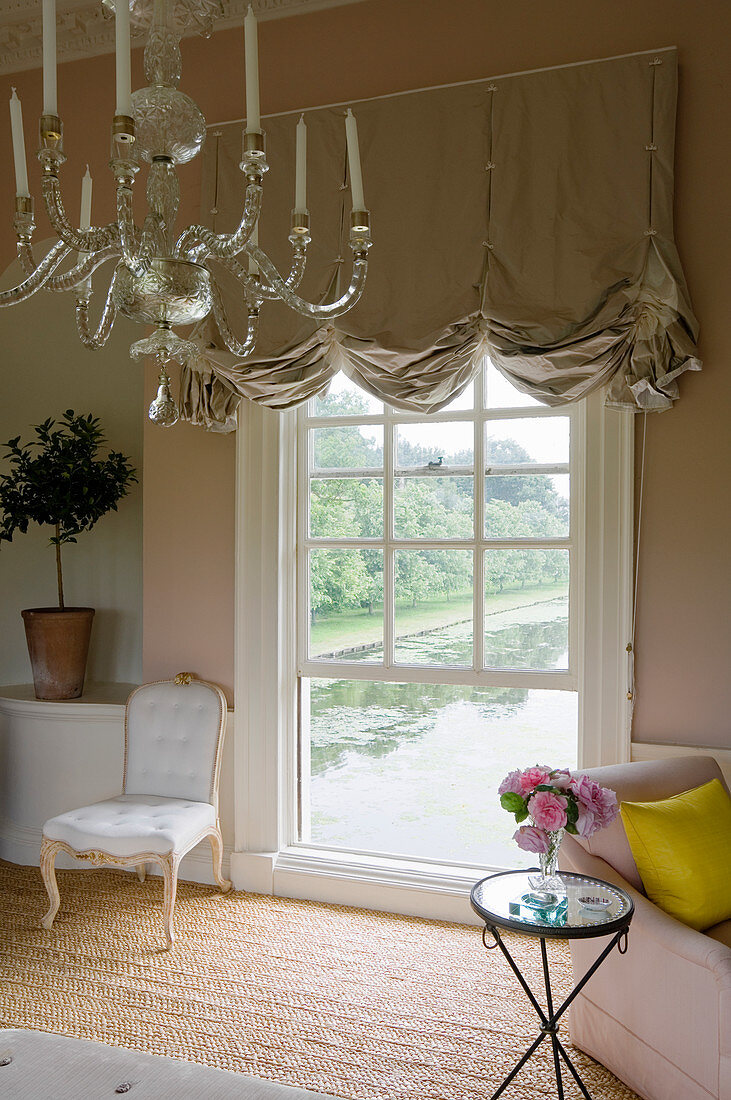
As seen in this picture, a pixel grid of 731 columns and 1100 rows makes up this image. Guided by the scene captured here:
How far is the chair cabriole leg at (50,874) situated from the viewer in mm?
3270

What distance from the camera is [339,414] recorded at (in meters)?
3.79

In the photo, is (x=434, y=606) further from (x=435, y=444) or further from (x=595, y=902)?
(x=595, y=902)

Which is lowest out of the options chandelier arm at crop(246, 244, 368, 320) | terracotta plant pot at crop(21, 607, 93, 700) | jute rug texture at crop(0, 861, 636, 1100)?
jute rug texture at crop(0, 861, 636, 1100)

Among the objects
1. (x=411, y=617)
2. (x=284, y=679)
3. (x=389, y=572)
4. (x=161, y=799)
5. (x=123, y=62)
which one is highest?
(x=123, y=62)

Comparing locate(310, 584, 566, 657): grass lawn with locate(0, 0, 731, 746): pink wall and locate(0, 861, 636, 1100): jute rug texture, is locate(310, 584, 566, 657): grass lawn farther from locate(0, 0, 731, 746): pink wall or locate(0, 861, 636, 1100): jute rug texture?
locate(0, 861, 636, 1100): jute rug texture

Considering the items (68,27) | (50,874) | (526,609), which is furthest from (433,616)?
(68,27)

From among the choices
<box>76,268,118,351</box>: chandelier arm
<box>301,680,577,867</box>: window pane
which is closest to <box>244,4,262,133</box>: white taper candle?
<box>76,268,118,351</box>: chandelier arm

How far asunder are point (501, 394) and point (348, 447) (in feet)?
2.28

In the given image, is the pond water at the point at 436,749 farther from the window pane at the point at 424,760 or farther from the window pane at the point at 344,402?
the window pane at the point at 344,402

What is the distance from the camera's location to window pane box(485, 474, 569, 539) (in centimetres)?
344

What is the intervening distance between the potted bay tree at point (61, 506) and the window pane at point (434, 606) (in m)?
1.45

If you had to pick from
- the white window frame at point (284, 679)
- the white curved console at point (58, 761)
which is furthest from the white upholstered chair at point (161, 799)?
the white curved console at point (58, 761)

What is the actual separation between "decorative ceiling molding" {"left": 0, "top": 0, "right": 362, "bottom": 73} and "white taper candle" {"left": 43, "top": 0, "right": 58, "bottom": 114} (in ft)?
8.34

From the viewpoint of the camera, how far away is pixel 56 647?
13.4 ft
